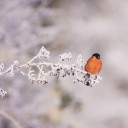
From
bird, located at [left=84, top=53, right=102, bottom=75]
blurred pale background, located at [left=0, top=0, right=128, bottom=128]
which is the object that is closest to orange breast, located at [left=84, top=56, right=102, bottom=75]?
bird, located at [left=84, top=53, right=102, bottom=75]

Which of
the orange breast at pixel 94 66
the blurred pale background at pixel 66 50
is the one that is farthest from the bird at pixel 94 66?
the blurred pale background at pixel 66 50

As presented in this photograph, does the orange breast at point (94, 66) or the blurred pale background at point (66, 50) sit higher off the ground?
the blurred pale background at point (66, 50)

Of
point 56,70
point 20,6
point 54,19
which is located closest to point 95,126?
point 54,19

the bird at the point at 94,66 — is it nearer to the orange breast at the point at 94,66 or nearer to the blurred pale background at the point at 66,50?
the orange breast at the point at 94,66

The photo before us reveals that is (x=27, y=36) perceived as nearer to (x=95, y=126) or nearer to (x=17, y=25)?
(x=17, y=25)

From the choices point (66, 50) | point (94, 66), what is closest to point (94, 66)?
point (94, 66)

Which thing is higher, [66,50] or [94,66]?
[66,50]

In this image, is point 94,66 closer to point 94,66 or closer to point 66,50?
point 94,66

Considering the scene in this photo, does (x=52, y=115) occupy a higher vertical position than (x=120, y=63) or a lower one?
lower
